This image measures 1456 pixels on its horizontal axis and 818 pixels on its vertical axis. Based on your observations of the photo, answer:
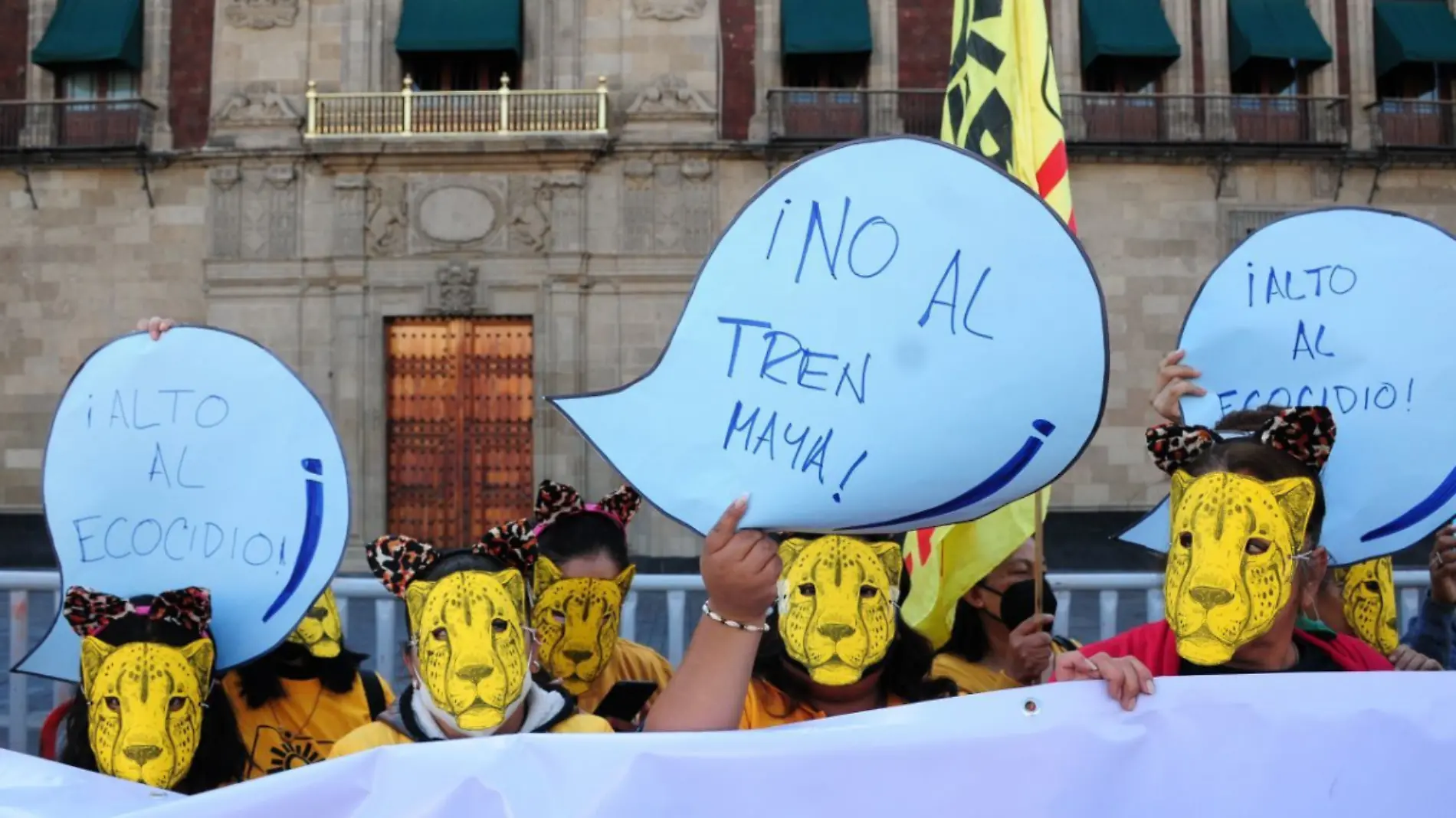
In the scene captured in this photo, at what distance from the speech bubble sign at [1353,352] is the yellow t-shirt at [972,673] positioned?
526mm

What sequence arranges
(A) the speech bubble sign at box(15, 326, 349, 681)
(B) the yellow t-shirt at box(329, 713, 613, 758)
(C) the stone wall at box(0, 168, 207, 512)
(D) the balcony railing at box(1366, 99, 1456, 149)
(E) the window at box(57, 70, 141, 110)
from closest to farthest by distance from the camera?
(B) the yellow t-shirt at box(329, 713, 613, 758) → (A) the speech bubble sign at box(15, 326, 349, 681) → (C) the stone wall at box(0, 168, 207, 512) → (D) the balcony railing at box(1366, 99, 1456, 149) → (E) the window at box(57, 70, 141, 110)

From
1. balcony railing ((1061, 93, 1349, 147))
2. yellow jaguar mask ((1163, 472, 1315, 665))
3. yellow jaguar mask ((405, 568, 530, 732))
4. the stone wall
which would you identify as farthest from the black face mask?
the stone wall

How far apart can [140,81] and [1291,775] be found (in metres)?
17.0

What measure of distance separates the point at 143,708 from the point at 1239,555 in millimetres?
2183

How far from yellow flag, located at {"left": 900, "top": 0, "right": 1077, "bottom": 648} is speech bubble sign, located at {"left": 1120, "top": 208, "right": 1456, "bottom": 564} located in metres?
0.46

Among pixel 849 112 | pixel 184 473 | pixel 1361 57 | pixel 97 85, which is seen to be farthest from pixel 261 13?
pixel 1361 57

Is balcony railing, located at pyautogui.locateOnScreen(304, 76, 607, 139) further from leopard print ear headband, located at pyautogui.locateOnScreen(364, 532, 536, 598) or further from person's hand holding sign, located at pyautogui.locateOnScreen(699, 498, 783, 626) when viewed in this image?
person's hand holding sign, located at pyautogui.locateOnScreen(699, 498, 783, 626)

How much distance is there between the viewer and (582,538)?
3135 millimetres

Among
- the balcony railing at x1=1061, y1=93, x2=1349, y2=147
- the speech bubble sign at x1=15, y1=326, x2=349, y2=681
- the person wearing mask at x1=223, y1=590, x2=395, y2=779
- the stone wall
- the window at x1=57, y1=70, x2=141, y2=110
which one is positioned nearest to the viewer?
the speech bubble sign at x1=15, y1=326, x2=349, y2=681

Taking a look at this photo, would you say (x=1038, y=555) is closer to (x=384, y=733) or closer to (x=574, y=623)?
(x=574, y=623)

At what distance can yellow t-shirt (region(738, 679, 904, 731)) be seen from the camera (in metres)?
2.31

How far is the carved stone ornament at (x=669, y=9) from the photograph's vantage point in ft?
49.2

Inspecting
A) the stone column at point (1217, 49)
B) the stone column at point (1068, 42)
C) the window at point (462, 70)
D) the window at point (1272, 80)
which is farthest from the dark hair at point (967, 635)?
the window at point (1272, 80)

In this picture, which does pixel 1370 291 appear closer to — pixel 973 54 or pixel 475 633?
pixel 973 54
